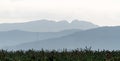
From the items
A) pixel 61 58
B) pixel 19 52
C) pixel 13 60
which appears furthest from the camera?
pixel 19 52

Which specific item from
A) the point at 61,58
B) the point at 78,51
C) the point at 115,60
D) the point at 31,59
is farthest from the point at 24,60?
the point at 78,51

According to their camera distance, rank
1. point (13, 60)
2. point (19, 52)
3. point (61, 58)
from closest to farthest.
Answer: point (13, 60), point (61, 58), point (19, 52)

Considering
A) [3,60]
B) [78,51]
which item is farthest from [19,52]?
[3,60]

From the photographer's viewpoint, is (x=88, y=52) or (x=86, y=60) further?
(x=88, y=52)

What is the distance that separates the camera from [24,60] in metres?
10.5

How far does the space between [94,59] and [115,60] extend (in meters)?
0.52

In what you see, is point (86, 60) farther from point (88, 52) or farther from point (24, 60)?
point (88, 52)

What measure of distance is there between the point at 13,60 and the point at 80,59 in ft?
5.31

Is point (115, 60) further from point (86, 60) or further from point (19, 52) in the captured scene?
point (19, 52)

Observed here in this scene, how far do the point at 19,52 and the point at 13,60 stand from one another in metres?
2.73

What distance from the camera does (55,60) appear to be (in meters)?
10.6

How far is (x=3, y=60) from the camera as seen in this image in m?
10.5

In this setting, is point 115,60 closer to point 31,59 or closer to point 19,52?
point 31,59

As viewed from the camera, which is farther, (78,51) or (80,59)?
(78,51)
